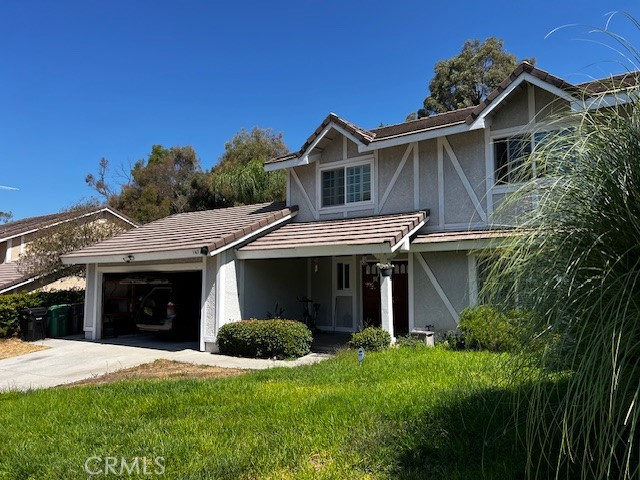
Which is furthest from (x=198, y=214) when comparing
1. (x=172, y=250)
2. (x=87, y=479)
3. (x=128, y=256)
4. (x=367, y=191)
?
(x=87, y=479)

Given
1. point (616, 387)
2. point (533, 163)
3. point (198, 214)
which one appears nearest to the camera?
point (616, 387)

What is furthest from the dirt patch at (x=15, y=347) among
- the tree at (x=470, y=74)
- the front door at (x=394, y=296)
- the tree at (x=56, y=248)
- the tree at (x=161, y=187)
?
the tree at (x=470, y=74)

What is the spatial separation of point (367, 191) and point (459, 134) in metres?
3.11

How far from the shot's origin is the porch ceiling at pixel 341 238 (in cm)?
1123

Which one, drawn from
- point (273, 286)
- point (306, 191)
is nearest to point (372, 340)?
point (273, 286)

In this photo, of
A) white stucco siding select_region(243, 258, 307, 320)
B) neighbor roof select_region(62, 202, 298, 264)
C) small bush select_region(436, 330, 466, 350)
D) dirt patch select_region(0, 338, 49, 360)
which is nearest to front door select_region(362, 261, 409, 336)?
small bush select_region(436, 330, 466, 350)

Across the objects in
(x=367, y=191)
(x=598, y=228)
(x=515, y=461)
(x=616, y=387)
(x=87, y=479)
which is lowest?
(x=87, y=479)

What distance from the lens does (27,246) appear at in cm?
2158

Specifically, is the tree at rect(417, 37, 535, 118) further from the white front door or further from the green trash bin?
the green trash bin

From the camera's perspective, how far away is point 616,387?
2.43 meters

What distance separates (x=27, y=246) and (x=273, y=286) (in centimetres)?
1381

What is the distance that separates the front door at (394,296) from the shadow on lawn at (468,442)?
28.4ft

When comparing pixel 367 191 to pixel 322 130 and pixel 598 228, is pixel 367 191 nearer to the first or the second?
pixel 322 130

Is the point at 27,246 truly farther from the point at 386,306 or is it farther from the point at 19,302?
the point at 386,306
